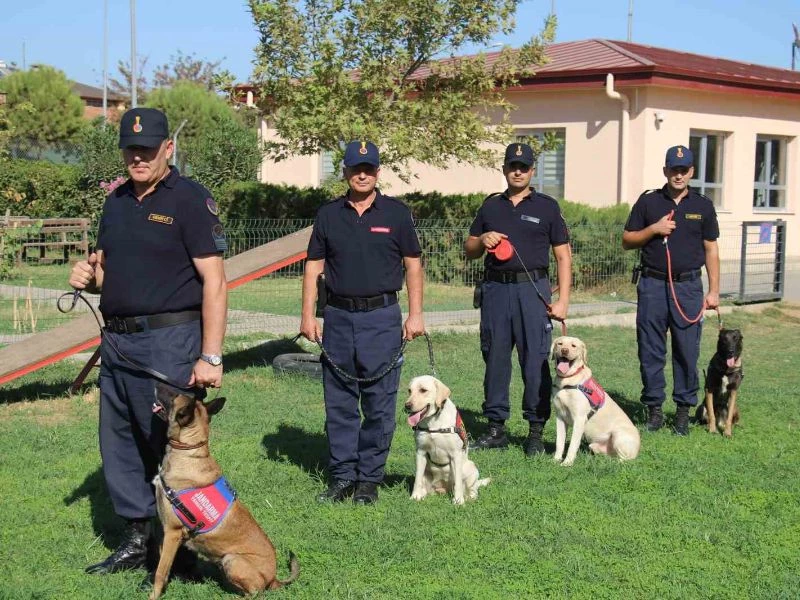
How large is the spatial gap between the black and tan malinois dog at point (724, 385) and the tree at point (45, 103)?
32309 mm

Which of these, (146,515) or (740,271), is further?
(740,271)

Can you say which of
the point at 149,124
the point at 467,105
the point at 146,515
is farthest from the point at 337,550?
the point at 467,105

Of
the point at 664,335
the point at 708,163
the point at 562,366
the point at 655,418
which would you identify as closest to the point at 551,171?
the point at 708,163

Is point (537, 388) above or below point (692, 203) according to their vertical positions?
below

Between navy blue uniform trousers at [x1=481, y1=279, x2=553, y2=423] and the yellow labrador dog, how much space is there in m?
0.17

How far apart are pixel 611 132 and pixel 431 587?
54.3 feet

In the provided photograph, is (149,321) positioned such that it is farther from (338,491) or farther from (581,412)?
(581,412)

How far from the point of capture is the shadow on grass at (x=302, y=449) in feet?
Answer: 20.5

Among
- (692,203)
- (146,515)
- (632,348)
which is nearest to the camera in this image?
(146,515)

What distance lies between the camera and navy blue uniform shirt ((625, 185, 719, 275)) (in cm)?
751

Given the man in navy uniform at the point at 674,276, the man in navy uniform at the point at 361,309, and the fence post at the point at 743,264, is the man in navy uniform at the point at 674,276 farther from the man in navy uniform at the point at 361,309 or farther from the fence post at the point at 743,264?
the fence post at the point at 743,264

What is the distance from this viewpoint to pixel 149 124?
4277 mm

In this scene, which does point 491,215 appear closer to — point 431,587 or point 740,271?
point 431,587

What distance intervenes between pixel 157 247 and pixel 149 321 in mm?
344
